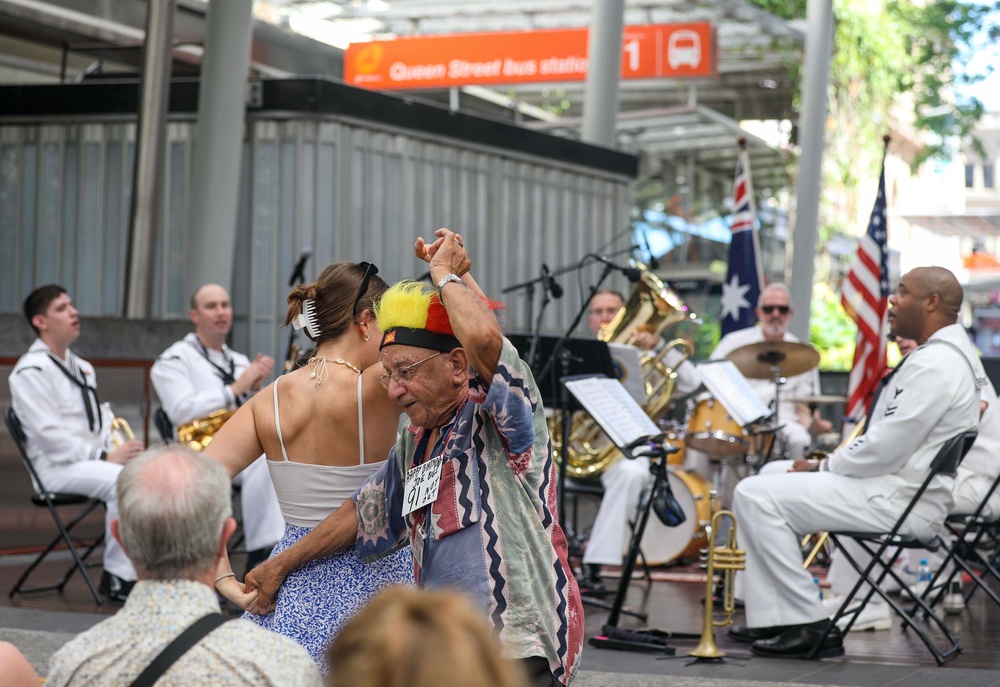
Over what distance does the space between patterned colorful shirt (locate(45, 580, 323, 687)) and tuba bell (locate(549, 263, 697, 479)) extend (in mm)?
6719

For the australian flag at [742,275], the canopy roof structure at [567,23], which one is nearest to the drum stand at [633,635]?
the australian flag at [742,275]

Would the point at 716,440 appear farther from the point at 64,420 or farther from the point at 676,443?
the point at 64,420

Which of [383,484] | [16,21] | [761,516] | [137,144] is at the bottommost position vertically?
[761,516]

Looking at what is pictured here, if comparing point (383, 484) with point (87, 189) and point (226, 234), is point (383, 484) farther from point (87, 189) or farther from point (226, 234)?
point (87, 189)

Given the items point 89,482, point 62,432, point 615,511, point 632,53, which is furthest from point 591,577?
point 632,53

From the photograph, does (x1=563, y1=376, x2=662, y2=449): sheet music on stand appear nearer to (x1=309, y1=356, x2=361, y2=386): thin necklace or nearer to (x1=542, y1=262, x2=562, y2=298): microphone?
(x1=542, y1=262, x2=562, y2=298): microphone

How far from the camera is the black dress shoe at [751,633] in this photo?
6.05 m

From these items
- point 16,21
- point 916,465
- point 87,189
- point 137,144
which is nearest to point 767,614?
point 916,465

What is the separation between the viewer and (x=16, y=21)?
1228cm

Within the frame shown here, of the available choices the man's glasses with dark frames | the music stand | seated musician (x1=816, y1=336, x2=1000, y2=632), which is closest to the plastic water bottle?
seated musician (x1=816, y1=336, x2=1000, y2=632)

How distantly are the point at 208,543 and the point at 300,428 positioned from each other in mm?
1199

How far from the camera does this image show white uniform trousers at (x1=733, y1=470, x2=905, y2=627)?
5887mm

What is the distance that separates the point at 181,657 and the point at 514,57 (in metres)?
14.2

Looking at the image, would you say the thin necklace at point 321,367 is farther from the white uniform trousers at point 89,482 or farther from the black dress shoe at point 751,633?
the white uniform trousers at point 89,482
